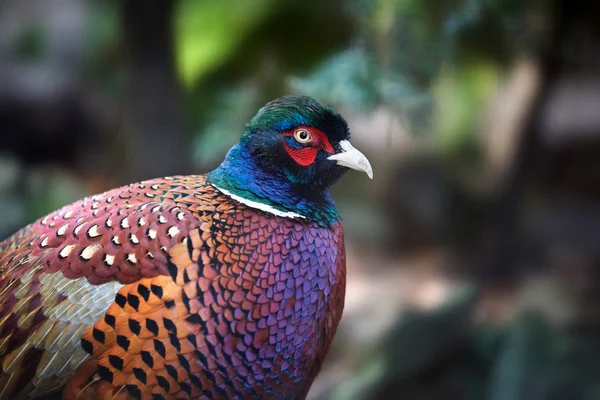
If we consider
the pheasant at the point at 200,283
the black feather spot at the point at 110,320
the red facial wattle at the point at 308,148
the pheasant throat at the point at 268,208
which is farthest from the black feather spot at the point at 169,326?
the red facial wattle at the point at 308,148

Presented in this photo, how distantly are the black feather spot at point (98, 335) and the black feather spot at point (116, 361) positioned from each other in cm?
4

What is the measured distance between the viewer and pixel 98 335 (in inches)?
51.9

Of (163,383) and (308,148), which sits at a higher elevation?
(308,148)

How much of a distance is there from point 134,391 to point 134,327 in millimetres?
Answer: 131

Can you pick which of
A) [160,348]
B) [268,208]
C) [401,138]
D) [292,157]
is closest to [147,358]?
[160,348]

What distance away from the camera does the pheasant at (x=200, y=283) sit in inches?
51.8

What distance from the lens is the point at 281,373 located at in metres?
1.39

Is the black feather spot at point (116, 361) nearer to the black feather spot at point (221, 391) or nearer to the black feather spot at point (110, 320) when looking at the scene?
the black feather spot at point (110, 320)

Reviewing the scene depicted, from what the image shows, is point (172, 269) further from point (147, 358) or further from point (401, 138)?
point (401, 138)

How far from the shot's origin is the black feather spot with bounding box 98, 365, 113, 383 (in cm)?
131

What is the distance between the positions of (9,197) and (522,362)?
2.74 meters

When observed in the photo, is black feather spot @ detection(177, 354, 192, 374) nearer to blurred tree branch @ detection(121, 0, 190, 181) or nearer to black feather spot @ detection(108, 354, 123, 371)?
black feather spot @ detection(108, 354, 123, 371)

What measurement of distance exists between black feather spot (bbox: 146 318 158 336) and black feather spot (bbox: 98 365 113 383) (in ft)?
0.39

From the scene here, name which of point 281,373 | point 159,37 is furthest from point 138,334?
point 159,37
